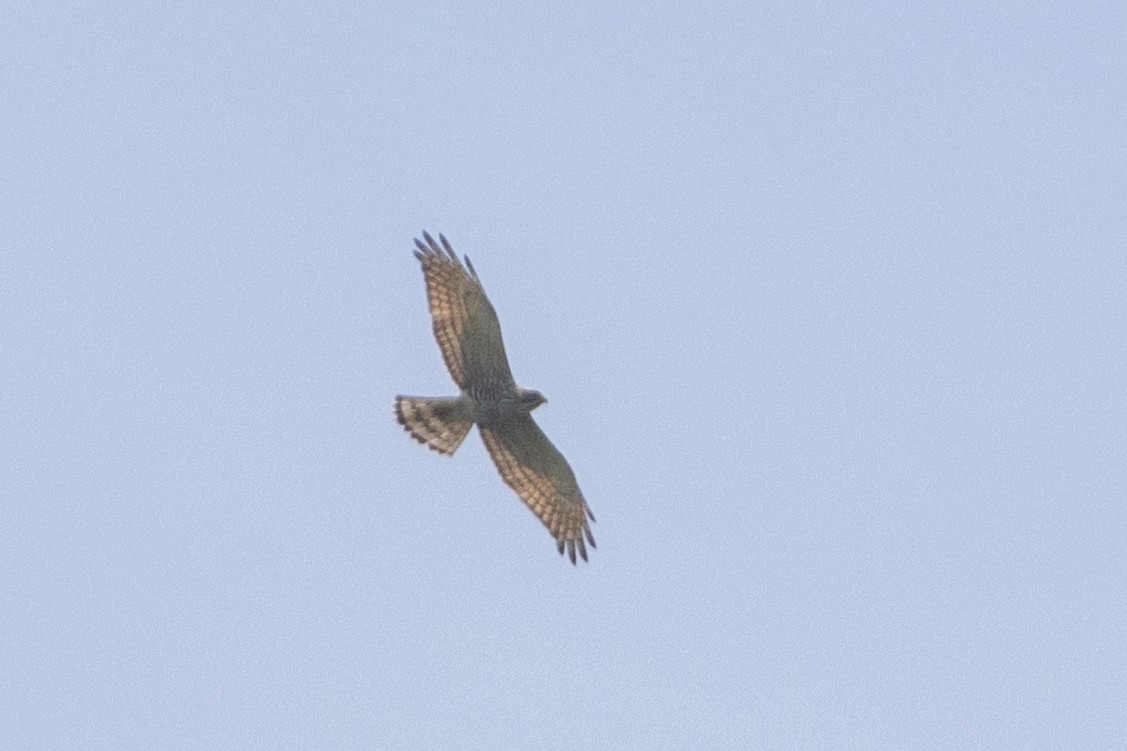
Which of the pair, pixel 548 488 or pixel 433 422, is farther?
pixel 548 488

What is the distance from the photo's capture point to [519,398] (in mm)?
30875

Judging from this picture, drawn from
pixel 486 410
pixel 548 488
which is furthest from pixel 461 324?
pixel 548 488

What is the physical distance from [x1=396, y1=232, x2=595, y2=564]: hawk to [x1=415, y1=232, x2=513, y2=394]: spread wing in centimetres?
1

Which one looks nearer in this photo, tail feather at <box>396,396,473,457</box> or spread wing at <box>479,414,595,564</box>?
tail feather at <box>396,396,473,457</box>

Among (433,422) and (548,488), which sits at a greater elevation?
(433,422)

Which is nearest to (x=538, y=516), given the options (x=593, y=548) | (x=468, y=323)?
(x=593, y=548)

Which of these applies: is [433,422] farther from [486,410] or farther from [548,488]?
[548,488]

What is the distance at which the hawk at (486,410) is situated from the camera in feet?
101

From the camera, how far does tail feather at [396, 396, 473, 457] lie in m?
31.1

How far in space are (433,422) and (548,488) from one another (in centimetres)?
173

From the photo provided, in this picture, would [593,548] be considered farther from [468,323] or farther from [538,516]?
[468,323]

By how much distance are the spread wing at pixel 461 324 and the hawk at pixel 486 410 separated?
11 millimetres

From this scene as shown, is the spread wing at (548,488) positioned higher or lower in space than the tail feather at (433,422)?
lower

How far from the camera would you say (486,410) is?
31.0 m
